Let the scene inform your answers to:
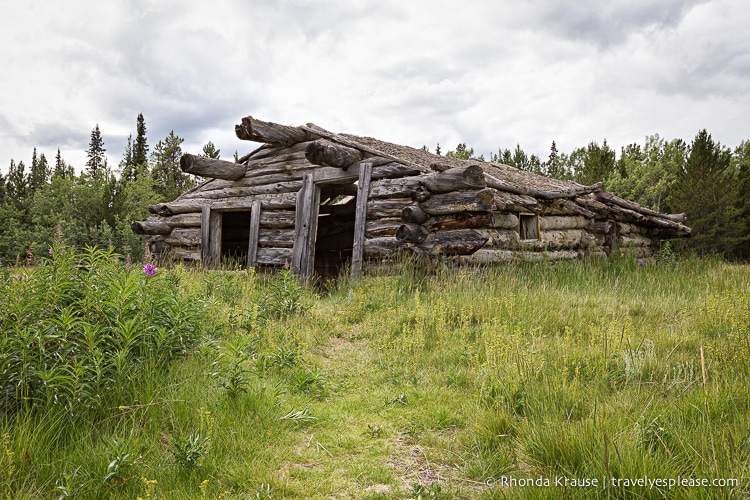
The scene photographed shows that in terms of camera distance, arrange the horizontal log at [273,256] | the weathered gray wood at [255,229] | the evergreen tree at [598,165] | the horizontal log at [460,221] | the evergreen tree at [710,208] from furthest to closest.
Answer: the evergreen tree at [598,165] → the evergreen tree at [710,208] → the weathered gray wood at [255,229] → the horizontal log at [273,256] → the horizontal log at [460,221]

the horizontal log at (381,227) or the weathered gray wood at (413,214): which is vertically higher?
the weathered gray wood at (413,214)

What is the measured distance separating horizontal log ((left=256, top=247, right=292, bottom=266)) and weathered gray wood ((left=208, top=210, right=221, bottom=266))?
1415mm

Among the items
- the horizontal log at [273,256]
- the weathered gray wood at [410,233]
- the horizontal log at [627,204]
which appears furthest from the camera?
the horizontal log at [627,204]

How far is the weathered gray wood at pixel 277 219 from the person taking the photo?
33.0ft

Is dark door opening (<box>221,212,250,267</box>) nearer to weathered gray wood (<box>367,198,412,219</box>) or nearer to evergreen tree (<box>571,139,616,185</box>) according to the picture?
weathered gray wood (<box>367,198,412,219</box>)

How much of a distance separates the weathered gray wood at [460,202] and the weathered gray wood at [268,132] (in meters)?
3.50

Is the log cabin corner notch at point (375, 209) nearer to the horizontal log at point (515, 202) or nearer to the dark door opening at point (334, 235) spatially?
the horizontal log at point (515, 202)

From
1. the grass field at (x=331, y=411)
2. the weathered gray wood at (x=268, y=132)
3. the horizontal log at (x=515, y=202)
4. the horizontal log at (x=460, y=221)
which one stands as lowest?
the grass field at (x=331, y=411)

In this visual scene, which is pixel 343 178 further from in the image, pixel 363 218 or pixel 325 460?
pixel 325 460

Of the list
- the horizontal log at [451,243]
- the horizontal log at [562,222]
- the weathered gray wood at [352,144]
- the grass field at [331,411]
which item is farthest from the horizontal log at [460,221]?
the grass field at [331,411]

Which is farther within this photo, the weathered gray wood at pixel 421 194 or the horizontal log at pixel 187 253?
the horizontal log at pixel 187 253

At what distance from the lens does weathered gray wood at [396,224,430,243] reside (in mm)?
7723

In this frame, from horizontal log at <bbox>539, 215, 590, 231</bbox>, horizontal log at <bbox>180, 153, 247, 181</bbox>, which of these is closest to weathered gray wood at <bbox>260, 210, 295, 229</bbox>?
horizontal log at <bbox>180, 153, 247, 181</bbox>

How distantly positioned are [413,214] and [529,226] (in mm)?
3104
